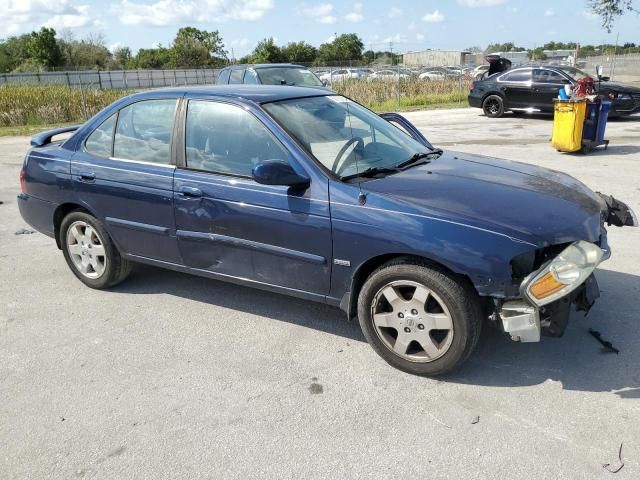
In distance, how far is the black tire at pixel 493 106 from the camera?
669 inches

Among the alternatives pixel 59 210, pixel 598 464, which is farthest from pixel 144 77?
pixel 598 464

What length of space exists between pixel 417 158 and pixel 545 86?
13.5 meters

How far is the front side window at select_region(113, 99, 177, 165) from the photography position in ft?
14.1

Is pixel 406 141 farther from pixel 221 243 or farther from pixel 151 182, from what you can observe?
pixel 151 182

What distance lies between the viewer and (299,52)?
72.2 metres

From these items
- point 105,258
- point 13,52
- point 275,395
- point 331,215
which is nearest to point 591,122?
point 331,215

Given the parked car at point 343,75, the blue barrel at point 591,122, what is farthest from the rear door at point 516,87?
the parked car at point 343,75

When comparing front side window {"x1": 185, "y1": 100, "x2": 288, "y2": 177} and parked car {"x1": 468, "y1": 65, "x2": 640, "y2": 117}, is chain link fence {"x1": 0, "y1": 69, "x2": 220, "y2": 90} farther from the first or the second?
front side window {"x1": 185, "y1": 100, "x2": 288, "y2": 177}

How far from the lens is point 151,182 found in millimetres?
4215

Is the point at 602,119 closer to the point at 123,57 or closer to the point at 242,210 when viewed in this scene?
the point at 242,210

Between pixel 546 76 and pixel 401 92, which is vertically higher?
pixel 546 76

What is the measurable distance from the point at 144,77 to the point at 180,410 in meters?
52.8

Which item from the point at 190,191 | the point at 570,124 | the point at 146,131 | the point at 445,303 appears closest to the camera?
the point at 445,303

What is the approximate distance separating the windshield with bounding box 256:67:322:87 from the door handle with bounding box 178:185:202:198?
8672mm
